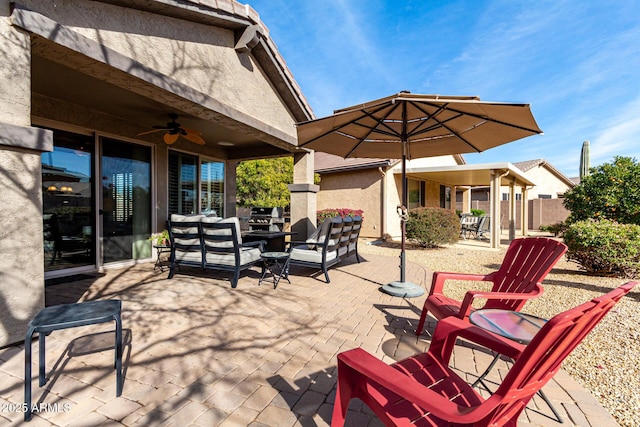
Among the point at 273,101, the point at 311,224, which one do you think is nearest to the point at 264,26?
the point at 273,101

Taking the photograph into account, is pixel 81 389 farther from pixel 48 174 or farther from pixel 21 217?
pixel 48 174

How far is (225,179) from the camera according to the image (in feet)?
29.8

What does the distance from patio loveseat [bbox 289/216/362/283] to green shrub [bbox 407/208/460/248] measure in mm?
4693

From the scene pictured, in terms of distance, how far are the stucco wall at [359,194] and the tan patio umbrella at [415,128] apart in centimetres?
737

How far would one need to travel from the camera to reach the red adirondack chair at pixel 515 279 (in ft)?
7.49

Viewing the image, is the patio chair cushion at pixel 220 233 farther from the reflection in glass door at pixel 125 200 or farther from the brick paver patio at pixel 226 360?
the reflection in glass door at pixel 125 200

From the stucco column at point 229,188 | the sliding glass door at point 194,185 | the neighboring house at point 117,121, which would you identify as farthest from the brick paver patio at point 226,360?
the stucco column at point 229,188

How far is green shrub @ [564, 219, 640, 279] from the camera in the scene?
5125 mm

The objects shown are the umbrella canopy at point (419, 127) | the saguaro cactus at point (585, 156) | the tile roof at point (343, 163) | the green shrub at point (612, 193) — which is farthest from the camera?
the saguaro cactus at point (585, 156)

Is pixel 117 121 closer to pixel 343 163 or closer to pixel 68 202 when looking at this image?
pixel 68 202

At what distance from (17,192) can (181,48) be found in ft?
8.78

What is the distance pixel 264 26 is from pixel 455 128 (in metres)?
3.77

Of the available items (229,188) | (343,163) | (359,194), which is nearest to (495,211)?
(359,194)

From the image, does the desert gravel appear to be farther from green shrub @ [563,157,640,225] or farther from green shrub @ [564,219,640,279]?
green shrub @ [563,157,640,225]
